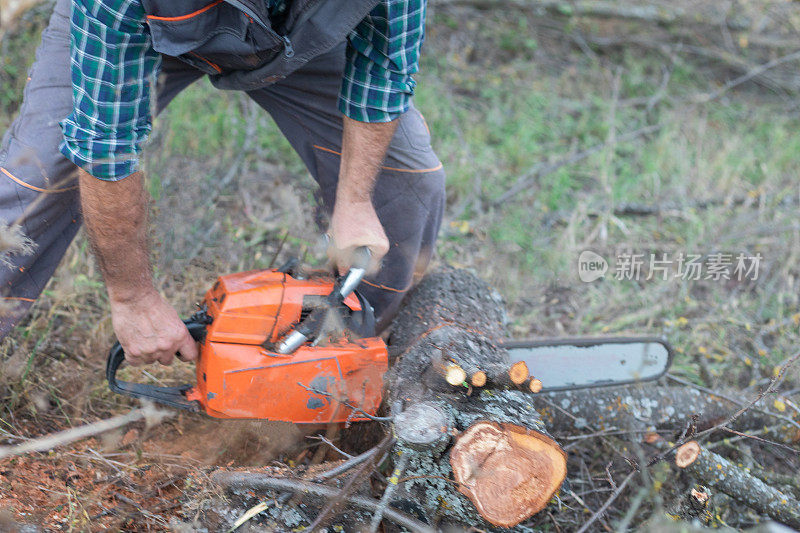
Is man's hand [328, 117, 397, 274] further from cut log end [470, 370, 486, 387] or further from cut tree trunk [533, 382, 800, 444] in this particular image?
cut tree trunk [533, 382, 800, 444]

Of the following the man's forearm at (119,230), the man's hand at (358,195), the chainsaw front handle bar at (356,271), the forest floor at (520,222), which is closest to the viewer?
the man's forearm at (119,230)

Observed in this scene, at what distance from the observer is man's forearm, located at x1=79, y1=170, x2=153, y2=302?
1733 millimetres

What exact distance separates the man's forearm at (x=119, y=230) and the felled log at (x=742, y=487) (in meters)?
1.72

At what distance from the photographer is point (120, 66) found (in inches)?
63.9

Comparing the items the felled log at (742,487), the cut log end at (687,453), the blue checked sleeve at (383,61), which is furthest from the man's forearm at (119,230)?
the felled log at (742,487)

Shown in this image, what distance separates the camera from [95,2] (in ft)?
4.99

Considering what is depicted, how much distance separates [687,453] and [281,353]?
1.20 metres

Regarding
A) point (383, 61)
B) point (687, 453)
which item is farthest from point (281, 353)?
point (687, 453)

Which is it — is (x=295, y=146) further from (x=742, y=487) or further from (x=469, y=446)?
(x=742, y=487)

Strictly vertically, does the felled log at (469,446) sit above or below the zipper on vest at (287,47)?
below

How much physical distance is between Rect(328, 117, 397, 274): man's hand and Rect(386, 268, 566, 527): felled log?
373 mm

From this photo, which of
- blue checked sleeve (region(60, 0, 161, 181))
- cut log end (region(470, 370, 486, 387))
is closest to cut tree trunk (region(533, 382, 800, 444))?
cut log end (region(470, 370, 486, 387))

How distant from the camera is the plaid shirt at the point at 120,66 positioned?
5.14 ft

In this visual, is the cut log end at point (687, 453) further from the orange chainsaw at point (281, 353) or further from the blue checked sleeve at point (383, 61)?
the blue checked sleeve at point (383, 61)
